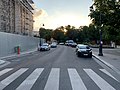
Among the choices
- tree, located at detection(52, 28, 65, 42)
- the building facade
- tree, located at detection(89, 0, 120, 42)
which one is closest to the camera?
tree, located at detection(89, 0, 120, 42)

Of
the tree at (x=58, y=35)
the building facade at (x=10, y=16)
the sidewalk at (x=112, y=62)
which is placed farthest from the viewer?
the tree at (x=58, y=35)

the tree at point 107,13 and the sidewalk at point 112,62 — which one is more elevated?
the tree at point 107,13

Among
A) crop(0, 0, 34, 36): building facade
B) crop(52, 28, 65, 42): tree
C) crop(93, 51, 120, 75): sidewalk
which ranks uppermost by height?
crop(0, 0, 34, 36): building facade

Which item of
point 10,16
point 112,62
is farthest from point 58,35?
point 112,62

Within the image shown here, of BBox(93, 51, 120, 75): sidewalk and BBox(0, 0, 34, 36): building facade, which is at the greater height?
BBox(0, 0, 34, 36): building facade

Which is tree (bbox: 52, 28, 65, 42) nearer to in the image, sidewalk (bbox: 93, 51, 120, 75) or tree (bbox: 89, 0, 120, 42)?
tree (bbox: 89, 0, 120, 42)

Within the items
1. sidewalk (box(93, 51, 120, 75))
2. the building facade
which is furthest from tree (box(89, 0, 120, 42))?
the building facade

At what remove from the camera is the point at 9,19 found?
56.7 meters

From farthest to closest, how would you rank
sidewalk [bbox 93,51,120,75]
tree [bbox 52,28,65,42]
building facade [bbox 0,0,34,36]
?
tree [bbox 52,28,65,42]
building facade [bbox 0,0,34,36]
sidewalk [bbox 93,51,120,75]

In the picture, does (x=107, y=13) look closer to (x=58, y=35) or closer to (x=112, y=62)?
(x=112, y=62)

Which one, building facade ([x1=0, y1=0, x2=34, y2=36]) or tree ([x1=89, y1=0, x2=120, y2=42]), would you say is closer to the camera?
tree ([x1=89, y1=0, x2=120, y2=42])

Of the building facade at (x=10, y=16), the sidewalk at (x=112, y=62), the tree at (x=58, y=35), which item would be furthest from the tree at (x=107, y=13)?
the tree at (x=58, y=35)

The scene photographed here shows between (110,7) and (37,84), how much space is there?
25.2m

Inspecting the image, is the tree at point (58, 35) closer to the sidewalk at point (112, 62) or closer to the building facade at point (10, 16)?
the building facade at point (10, 16)
